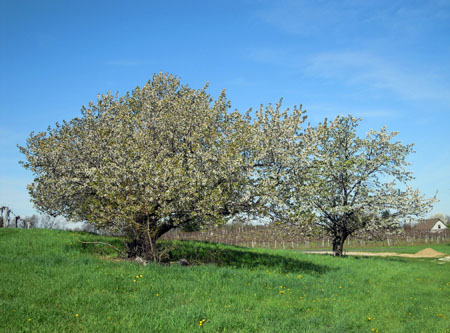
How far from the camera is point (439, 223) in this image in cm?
12069

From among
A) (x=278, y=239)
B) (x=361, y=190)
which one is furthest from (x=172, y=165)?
(x=278, y=239)

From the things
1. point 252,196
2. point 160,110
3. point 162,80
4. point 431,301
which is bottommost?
point 431,301

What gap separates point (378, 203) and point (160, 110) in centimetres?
2281

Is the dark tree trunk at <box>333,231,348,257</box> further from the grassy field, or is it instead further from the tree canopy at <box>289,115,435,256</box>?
the grassy field

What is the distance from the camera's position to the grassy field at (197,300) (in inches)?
377

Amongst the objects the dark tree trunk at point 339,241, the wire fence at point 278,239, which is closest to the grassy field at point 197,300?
the dark tree trunk at point 339,241

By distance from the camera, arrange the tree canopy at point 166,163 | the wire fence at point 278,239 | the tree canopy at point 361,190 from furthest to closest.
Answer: the wire fence at point 278,239 → the tree canopy at point 361,190 → the tree canopy at point 166,163

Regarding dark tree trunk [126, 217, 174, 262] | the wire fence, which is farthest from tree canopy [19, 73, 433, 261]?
the wire fence

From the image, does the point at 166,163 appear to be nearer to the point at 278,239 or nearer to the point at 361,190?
the point at 361,190

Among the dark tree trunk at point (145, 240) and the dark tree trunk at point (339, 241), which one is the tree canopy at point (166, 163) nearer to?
the dark tree trunk at point (145, 240)

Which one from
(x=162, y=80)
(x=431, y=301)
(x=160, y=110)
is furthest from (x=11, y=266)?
(x=431, y=301)

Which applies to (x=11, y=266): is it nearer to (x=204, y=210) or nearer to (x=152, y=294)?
(x=152, y=294)

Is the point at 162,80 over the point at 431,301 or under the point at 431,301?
over

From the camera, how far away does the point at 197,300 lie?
11508mm
